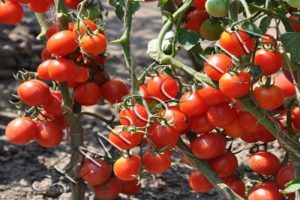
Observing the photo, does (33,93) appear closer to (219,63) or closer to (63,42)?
(63,42)

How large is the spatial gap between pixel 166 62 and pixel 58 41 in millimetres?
220

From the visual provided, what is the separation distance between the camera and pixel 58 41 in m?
1.24

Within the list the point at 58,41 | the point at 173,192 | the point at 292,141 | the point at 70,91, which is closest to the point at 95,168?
the point at 70,91

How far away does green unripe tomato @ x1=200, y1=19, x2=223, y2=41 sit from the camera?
1248mm

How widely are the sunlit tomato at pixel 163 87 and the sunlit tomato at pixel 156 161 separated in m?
0.11

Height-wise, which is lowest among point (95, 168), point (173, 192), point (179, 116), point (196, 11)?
point (173, 192)

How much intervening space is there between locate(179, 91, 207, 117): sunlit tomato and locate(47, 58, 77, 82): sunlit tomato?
9.6 inches

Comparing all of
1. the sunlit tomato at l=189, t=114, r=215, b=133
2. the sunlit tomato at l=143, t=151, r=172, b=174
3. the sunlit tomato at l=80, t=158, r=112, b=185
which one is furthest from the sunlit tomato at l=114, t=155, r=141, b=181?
the sunlit tomato at l=80, t=158, r=112, b=185

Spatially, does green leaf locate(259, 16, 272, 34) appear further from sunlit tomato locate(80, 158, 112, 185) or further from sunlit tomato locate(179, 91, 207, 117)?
sunlit tomato locate(80, 158, 112, 185)

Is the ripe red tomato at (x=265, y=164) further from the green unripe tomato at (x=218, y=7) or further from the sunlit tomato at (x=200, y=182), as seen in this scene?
the green unripe tomato at (x=218, y=7)

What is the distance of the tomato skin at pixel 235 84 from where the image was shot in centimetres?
105

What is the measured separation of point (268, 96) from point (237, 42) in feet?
0.37

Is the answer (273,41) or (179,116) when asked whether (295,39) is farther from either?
(179,116)

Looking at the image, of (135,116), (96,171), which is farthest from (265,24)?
(96,171)
